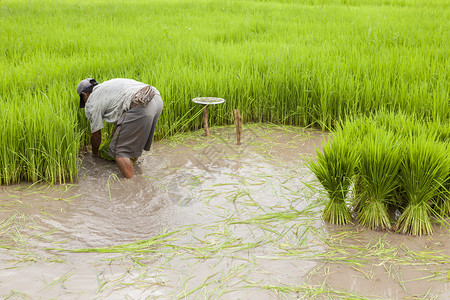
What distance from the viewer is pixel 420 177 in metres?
2.78

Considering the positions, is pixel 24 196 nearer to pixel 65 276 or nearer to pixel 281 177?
pixel 65 276

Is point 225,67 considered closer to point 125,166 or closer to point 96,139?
point 96,139

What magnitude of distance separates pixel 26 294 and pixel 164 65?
3599 mm

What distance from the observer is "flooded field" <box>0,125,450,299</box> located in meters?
2.29

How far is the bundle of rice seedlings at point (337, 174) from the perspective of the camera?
2907 mm

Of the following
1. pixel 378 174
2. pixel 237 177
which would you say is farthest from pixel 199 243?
pixel 378 174

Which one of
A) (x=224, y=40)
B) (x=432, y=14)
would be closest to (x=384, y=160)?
(x=224, y=40)

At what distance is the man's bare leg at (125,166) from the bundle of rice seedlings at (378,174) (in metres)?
1.88

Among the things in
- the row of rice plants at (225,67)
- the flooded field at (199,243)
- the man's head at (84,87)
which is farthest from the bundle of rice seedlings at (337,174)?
the man's head at (84,87)

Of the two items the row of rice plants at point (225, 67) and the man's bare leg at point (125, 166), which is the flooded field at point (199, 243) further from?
the row of rice plants at point (225, 67)

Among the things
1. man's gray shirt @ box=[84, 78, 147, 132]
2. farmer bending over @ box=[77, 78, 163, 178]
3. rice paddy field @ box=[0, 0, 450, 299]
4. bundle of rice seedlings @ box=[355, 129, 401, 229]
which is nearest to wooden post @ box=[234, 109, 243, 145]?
rice paddy field @ box=[0, 0, 450, 299]

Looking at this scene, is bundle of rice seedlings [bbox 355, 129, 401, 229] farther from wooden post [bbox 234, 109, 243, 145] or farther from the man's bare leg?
the man's bare leg

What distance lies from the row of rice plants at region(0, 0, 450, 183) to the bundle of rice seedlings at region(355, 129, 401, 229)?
1238 mm

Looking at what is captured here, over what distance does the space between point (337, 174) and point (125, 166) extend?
5.84ft
